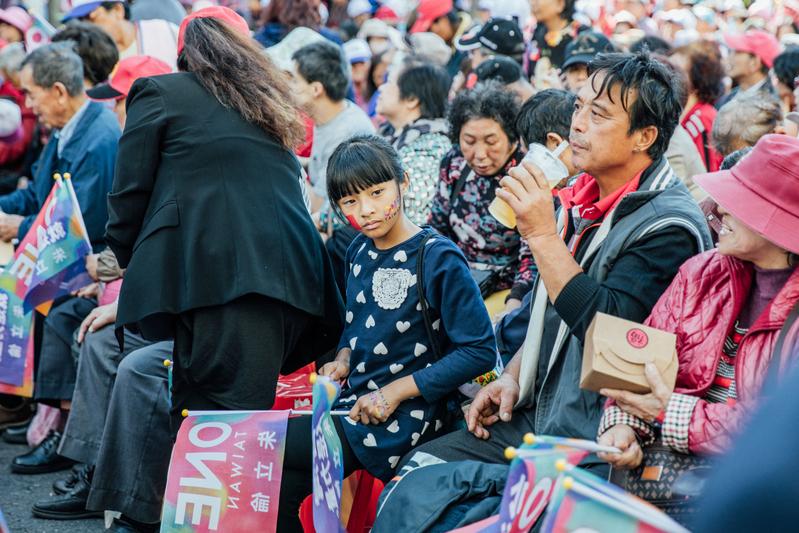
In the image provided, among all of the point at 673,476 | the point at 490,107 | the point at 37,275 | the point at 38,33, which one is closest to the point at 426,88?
the point at 490,107

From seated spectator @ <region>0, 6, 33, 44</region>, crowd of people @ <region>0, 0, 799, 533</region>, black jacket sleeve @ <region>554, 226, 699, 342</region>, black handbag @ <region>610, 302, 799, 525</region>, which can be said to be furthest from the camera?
seated spectator @ <region>0, 6, 33, 44</region>

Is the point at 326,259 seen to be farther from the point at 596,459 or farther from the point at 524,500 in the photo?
the point at 524,500

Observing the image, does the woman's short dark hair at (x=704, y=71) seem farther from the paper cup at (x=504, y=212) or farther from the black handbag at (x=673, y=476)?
the black handbag at (x=673, y=476)

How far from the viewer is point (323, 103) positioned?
5816 millimetres

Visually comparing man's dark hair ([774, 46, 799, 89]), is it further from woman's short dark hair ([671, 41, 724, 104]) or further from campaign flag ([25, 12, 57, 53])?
campaign flag ([25, 12, 57, 53])

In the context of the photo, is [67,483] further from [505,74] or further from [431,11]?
[431,11]

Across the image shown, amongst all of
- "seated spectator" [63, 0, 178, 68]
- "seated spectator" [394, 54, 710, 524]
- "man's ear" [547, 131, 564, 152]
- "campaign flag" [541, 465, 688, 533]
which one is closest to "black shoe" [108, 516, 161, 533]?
"seated spectator" [394, 54, 710, 524]

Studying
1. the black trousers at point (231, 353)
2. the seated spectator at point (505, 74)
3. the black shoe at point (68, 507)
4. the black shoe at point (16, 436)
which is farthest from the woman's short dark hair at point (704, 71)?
the black shoe at point (16, 436)

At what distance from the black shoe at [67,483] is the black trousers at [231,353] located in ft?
5.15

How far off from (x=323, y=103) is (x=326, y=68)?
0.68 ft

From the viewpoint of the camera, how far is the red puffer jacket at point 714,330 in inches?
95.1

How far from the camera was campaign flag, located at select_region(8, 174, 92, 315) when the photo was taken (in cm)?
474

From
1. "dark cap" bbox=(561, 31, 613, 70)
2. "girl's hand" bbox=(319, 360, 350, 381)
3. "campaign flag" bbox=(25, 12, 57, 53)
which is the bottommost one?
"campaign flag" bbox=(25, 12, 57, 53)

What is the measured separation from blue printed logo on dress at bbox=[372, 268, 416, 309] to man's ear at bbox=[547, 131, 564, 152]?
3.69 feet
